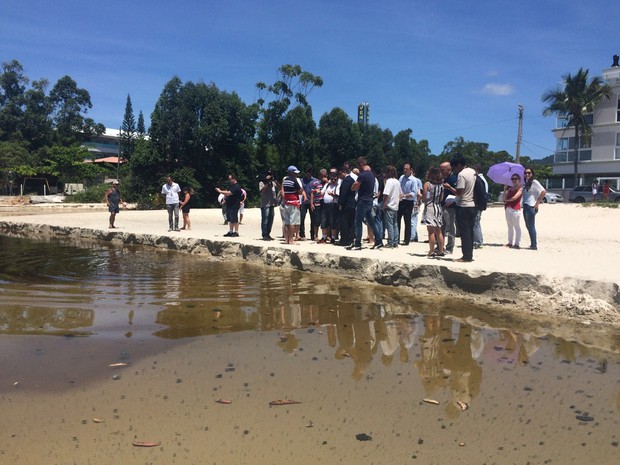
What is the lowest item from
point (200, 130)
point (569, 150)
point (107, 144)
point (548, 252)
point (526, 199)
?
point (548, 252)

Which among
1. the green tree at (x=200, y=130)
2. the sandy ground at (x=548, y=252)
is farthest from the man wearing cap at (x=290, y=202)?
the green tree at (x=200, y=130)

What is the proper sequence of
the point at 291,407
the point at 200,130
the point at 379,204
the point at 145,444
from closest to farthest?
the point at 145,444 < the point at 291,407 < the point at 379,204 < the point at 200,130

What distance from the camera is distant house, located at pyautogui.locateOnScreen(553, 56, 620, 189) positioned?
45.2m

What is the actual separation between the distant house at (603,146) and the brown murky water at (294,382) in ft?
154

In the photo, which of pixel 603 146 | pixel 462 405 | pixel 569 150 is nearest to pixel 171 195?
pixel 462 405

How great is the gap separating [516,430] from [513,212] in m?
7.24

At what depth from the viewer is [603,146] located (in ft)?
151

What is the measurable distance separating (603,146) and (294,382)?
167 ft

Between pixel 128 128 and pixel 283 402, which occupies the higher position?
pixel 128 128

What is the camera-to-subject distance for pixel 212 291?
700cm

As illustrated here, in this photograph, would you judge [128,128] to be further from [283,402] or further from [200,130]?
[283,402]

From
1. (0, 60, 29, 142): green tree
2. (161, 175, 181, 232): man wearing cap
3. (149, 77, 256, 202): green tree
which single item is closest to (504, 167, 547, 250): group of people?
(161, 175, 181, 232): man wearing cap

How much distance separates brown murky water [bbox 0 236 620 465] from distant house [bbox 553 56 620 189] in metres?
47.0

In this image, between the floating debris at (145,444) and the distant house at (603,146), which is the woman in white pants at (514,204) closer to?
the floating debris at (145,444)
